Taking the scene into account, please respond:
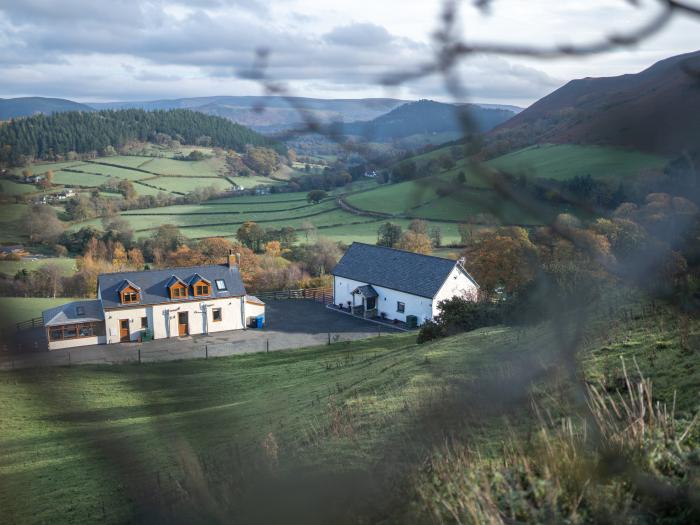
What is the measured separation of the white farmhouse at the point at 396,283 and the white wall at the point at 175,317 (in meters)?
6.90

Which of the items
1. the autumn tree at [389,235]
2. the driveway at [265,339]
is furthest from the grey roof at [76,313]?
the autumn tree at [389,235]

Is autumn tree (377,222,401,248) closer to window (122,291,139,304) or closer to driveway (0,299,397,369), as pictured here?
driveway (0,299,397,369)

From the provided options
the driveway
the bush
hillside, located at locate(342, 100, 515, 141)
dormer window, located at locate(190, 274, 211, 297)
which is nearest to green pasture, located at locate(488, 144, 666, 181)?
hillside, located at locate(342, 100, 515, 141)

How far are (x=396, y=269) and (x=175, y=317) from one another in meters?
13.0

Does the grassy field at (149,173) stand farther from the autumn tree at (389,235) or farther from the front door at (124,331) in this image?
the autumn tree at (389,235)

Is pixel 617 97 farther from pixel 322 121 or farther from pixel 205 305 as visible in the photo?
pixel 205 305

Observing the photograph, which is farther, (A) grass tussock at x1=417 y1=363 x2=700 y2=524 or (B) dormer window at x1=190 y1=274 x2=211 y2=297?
(B) dormer window at x1=190 y1=274 x2=211 y2=297

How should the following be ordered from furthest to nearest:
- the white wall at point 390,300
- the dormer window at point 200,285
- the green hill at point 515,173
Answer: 1. the dormer window at point 200,285
2. the white wall at point 390,300
3. the green hill at point 515,173

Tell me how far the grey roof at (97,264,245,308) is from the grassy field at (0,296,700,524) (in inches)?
446

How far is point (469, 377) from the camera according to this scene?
1.74 m

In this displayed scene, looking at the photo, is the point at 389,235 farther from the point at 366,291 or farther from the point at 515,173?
the point at 515,173

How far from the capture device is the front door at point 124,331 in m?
32.0

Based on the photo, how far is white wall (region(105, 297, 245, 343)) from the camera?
31875 mm

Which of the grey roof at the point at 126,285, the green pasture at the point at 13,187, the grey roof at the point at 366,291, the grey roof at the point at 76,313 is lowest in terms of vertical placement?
the grey roof at the point at 366,291
